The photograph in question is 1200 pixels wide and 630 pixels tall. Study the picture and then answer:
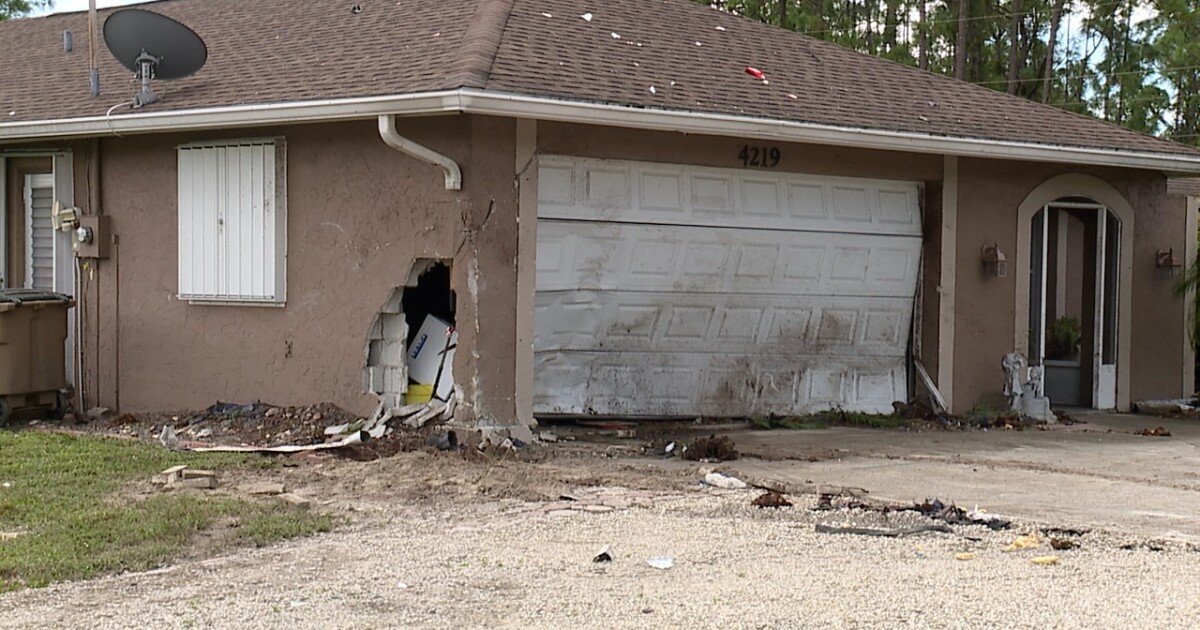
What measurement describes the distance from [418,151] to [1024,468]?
5207 millimetres

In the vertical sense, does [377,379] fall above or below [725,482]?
above

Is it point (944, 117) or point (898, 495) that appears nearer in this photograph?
point (898, 495)

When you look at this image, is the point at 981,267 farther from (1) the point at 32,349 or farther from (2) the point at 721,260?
(1) the point at 32,349

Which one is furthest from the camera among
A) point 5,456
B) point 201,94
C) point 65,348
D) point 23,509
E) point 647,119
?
point 65,348

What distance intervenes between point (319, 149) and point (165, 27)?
2.12m

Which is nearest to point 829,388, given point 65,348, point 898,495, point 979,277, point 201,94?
point 979,277

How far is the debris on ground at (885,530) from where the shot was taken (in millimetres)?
7562

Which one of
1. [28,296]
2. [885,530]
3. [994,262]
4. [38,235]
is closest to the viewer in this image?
[885,530]

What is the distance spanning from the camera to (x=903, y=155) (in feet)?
44.9

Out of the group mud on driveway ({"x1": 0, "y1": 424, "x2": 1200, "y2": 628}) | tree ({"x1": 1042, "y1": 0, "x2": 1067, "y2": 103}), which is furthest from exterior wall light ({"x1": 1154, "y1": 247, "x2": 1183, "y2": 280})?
tree ({"x1": 1042, "y1": 0, "x2": 1067, "y2": 103})

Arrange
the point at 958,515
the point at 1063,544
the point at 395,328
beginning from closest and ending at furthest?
the point at 1063,544 → the point at 958,515 → the point at 395,328

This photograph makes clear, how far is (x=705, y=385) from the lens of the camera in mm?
13078

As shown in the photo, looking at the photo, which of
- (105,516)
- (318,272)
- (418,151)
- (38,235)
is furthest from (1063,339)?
(105,516)

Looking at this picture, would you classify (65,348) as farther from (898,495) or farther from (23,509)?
(898,495)
